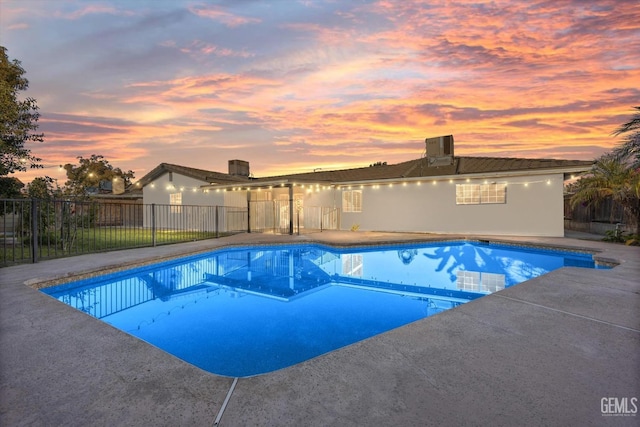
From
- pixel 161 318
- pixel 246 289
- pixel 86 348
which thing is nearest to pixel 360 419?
pixel 86 348

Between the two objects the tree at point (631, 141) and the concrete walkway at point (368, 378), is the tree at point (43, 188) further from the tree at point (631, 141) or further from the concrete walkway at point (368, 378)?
the tree at point (631, 141)

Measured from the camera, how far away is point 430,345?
261 centimetres

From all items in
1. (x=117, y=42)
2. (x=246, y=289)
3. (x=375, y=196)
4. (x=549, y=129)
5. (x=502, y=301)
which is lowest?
(x=246, y=289)

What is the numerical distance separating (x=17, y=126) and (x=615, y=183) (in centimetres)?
2128

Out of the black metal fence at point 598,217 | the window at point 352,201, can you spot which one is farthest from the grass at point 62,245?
the black metal fence at point 598,217

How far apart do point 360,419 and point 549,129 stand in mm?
17894

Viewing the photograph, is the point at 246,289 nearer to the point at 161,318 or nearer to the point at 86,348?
the point at 161,318

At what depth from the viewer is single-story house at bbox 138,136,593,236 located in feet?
39.9

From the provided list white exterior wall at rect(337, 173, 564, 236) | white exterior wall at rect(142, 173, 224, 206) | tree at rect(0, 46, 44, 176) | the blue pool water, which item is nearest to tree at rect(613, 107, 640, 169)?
white exterior wall at rect(337, 173, 564, 236)

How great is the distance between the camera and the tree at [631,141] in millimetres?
8878

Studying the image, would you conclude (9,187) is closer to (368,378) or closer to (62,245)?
(62,245)

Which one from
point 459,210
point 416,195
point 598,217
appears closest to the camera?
point 459,210

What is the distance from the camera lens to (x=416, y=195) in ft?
48.1

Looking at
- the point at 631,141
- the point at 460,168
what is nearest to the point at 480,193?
the point at 460,168
